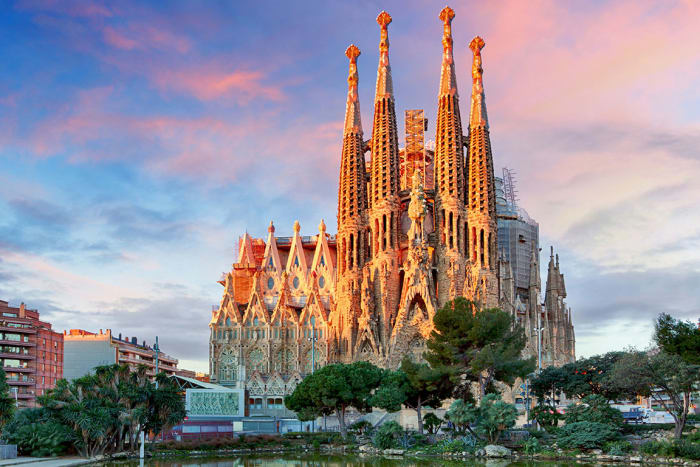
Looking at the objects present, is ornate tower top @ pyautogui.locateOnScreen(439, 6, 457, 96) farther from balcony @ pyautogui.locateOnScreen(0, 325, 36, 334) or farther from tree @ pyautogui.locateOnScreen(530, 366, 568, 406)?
balcony @ pyautogui.locateOnScreen(0, 325, 36, 334)

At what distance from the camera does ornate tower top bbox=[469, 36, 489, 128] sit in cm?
7694

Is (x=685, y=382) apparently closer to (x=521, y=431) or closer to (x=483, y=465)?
(x=521, y=431)

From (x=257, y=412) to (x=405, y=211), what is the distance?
917 inches

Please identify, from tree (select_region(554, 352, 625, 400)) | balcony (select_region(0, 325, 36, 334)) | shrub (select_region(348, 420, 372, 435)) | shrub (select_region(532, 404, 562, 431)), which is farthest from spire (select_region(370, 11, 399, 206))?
balcony (select_region(0, 325, 36, 334))

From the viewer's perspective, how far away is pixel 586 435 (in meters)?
39.8

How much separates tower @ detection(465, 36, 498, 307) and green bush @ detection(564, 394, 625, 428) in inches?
1037

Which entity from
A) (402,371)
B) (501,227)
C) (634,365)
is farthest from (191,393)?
(501,227)

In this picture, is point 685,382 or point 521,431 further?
point 521,431

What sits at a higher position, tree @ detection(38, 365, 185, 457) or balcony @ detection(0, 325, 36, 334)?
balcony @ detection(0, 325, 36, 334)

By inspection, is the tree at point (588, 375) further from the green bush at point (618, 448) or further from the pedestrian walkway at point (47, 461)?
the pedestrian walkway at point (47, 461)

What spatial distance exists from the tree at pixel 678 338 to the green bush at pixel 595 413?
4.38 metres

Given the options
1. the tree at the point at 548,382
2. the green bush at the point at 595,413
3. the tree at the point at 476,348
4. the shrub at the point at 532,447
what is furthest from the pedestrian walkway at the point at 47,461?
the tree at the point at 548,382

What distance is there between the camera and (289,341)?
3083 inches

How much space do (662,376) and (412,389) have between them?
14.7 meters
